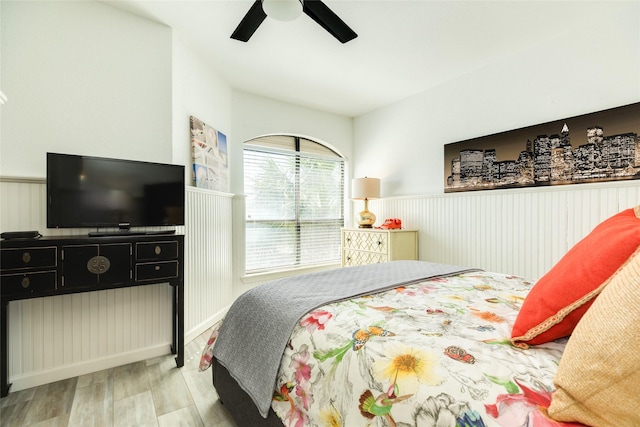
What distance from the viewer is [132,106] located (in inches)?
85.8

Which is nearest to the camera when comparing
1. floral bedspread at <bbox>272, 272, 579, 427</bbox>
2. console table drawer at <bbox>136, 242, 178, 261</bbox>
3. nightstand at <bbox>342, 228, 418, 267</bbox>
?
floral bedspread at <bbox>272, 272, 579, 427</bbox>

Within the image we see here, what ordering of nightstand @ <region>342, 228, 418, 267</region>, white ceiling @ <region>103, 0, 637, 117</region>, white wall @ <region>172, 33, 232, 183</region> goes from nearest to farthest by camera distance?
white ceiling @ <region>103, 0, 637, 117</region> → white wall @ <region>172, 33, 232, 183</region> → nightstand @ <region>342, 228, 418, 267</region>

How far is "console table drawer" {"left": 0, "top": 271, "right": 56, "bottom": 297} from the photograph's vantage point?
1624mm

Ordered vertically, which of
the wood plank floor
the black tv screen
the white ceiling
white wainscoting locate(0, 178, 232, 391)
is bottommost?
the wood plank floor

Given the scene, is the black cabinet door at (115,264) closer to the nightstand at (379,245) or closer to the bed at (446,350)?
→ the bed at (446,350)

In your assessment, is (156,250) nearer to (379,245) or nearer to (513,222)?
(379,245)

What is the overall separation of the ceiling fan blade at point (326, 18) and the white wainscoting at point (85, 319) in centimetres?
162

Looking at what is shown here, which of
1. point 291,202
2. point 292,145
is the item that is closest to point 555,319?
point 291,202

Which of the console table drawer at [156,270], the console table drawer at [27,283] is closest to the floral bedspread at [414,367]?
the console table drawer at [156,270]

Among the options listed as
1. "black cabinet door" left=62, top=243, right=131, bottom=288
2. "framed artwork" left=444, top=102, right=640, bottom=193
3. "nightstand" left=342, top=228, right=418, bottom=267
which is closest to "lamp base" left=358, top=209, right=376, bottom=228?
"nightstand" left=342, top=228, right=418, bottom=267

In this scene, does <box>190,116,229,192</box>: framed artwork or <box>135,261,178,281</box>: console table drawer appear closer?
<box>135,261,178,281</box>: console table drawer

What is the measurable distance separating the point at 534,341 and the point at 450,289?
66cm

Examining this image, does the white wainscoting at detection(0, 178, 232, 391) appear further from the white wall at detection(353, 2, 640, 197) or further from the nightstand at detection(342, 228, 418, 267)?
the white wall at detection(353, 2, 640, 197)

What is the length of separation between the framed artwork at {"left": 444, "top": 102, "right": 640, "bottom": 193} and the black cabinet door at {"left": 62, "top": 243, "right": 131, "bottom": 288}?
310cm
